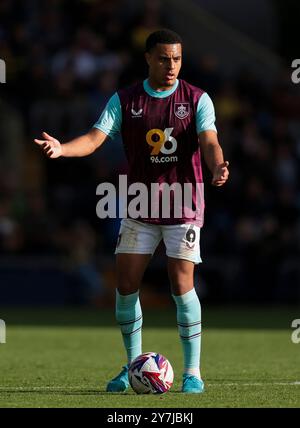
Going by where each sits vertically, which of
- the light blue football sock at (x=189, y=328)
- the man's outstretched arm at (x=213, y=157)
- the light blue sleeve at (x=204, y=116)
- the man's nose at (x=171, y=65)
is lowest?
the light blue football sock at (x=189, y=328)

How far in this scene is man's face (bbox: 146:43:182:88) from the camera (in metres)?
9.06

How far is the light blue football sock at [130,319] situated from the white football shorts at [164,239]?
1.19 feet

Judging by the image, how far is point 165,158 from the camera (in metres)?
9.19

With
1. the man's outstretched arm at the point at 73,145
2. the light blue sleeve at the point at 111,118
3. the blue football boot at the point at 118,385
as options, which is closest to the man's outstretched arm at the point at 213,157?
the light blue sleeve at the point at 111,118

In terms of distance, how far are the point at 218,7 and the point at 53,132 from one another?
23.4 ft

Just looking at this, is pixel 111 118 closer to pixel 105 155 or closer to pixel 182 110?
pixel 182 110

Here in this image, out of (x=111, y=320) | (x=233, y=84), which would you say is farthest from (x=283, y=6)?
(x=111, y=320)

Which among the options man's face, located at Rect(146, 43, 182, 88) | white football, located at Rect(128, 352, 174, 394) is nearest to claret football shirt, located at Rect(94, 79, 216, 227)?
man's face, located at Rect(146, 43, 182, 88)

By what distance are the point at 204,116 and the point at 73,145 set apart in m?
0.98

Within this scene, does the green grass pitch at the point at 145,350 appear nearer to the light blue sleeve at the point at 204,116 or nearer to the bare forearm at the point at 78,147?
the bare forearm at the point at 78,147

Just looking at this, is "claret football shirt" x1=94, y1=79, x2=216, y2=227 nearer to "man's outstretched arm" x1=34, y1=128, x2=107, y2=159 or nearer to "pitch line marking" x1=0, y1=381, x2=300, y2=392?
"man's outstretched arm" x1=34, y1=128, x2=107, y2=159

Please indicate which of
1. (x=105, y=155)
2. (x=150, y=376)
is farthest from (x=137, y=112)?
(x=105, y=155)

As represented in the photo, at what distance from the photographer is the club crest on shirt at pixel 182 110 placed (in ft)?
30.1

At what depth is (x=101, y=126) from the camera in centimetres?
932
